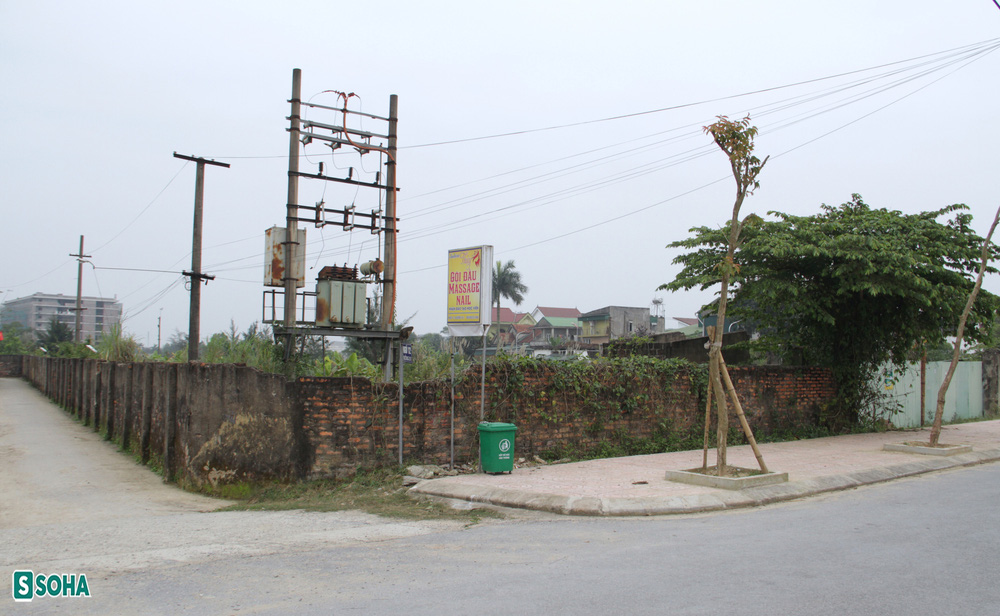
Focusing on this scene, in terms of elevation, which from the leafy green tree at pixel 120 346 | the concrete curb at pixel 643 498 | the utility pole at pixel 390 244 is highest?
the utility pole at pixel 390 244

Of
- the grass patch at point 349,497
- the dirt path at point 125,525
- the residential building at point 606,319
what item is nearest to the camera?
the dirt path at point 125,525

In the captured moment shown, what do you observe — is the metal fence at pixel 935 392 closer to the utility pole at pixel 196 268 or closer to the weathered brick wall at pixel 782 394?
the weathered brick wall at pixel 782 394

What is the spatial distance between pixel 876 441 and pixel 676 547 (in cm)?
1187

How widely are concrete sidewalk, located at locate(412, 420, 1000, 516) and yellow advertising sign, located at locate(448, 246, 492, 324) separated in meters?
2.71

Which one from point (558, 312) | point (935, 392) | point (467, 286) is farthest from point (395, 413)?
point (558, 312)

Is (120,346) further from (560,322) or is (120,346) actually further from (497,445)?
(560,322)

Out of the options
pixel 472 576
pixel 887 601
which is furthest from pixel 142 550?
pixel 887 601

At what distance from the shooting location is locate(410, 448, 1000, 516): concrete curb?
9641 mm

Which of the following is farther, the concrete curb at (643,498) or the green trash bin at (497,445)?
the green trash bin at (497,445)

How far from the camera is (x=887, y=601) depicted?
5.48 meters

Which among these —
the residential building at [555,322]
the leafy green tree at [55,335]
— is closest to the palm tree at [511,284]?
the residential building at [555,322]

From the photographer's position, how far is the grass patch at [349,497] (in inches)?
391

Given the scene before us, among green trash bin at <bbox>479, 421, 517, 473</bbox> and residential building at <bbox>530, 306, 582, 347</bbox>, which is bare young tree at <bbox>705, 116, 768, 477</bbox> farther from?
residential building at <bbox>530, 306, 582, 347</bbox>

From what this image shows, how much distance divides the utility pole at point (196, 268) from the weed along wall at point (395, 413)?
1.64 m
